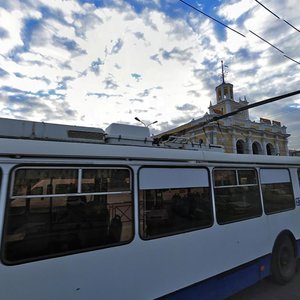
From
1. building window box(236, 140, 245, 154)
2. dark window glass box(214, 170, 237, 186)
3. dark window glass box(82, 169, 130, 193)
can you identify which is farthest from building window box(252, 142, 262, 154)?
dark window glass box(82, 169, 130, 193)

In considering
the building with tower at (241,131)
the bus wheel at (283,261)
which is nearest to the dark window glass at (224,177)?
the bus wheel at (283,261)

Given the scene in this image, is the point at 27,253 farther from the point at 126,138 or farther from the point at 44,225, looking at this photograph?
the point at 126,138

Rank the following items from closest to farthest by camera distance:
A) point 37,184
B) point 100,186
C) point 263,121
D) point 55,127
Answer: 1. point 37,184
2. point 100,186
3. point 55,127
4. point 263,121

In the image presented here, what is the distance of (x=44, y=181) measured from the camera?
8.53 feet

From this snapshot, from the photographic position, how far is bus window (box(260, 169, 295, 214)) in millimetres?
5066

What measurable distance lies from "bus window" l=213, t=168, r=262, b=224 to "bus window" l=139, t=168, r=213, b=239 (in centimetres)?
24

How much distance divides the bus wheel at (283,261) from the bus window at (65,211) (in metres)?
3.44

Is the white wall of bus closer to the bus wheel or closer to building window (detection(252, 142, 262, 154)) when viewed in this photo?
the bus wheel

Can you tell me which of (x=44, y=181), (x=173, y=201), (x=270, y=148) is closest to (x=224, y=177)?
(x=173, y=201)

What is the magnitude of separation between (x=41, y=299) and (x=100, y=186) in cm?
119

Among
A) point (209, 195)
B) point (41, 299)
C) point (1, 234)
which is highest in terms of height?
point (209, 195)

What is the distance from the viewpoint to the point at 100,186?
2.93 metres

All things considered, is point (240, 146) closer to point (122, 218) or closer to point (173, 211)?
point (173, 211)

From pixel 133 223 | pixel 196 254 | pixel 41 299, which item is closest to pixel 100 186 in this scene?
pixel 133 223
